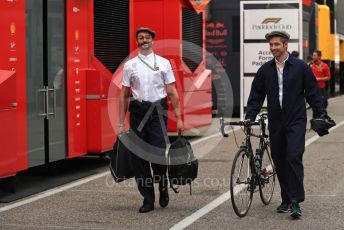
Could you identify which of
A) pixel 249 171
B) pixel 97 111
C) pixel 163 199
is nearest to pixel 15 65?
pixel 97 111

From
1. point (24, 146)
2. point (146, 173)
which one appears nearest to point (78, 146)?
point (24, 146)

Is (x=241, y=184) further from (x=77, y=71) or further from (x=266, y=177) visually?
(x=77, y=71)

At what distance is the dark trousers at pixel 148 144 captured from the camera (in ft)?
27.1

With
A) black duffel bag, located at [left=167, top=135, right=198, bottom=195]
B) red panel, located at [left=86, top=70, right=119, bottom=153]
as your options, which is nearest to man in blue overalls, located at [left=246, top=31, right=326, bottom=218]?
black duffel bag, located at [left=167, top=135, right=198, bottom=195]

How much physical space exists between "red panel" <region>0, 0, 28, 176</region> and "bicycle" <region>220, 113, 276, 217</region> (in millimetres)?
2483

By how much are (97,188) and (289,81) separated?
3190mm

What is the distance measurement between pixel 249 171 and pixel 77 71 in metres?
3.72

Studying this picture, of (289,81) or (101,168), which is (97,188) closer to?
(101,168)

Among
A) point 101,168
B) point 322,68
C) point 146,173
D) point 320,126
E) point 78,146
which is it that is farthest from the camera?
point 322,68

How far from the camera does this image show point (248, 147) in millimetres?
8023

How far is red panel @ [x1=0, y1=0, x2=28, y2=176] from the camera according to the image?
8.84m

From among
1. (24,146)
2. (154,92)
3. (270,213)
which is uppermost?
(154,92)

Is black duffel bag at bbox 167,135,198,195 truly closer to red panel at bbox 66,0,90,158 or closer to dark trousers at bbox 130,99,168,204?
dark trousers at bbox 130,99,168,204

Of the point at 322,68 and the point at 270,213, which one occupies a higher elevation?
the point at 322,68
